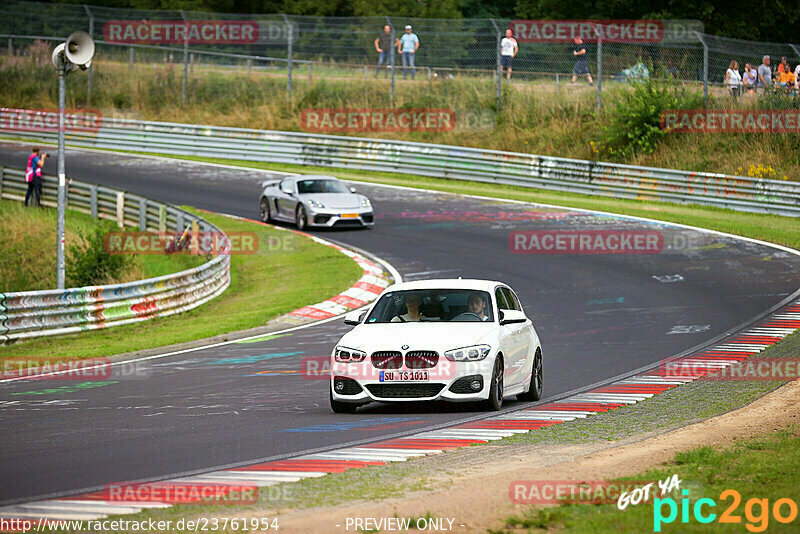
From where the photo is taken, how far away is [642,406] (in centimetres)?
1189

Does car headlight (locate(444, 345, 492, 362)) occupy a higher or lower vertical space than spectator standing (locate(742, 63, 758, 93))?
lower

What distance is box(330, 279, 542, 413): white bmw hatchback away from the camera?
1127 cm

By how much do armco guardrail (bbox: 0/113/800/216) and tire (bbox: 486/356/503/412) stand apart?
21.4m

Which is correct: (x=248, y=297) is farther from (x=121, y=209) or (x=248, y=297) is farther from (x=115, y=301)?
(x=121, y=209)

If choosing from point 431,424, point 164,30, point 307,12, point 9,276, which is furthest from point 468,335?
point 307,12

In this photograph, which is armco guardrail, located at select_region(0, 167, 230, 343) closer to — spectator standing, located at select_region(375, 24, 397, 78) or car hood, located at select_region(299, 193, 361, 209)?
car hood, located at select_region(299, 193, 361, 209)

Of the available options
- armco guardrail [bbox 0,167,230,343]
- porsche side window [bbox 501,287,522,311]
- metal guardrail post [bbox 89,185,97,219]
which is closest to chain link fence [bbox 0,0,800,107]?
metal guardrail post [bbox 89,185,97,219]

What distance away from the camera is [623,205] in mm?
32875

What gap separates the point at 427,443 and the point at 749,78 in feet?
92.7

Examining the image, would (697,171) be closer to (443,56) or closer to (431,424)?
(443,56)

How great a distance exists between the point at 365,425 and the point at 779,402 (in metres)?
4.16

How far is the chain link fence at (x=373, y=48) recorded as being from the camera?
36.0 m

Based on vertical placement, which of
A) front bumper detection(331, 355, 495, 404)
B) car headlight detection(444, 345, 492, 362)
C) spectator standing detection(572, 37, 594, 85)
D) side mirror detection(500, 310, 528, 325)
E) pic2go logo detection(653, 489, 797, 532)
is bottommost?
front bumper detection(331, 355, 495, 404)

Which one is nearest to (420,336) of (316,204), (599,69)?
(316,204)
